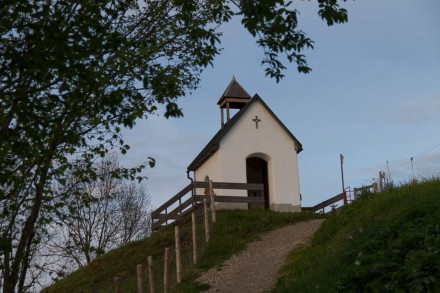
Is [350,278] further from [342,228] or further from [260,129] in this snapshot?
[260,129]

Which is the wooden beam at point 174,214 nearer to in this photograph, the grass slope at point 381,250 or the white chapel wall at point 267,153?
the white chapel wall at point 267,153

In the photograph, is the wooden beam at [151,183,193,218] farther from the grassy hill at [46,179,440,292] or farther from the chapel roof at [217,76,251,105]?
the chapel roof at [217,76,251,105]

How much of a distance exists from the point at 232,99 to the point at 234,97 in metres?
0.15

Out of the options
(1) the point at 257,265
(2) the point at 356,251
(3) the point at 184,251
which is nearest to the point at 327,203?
(3) the point at 184,251

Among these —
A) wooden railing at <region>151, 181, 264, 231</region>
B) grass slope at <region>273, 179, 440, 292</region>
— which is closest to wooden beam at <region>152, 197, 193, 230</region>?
wooden railing at <region>151, 181, 264, 231</region>

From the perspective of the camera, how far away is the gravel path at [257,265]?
16891mm

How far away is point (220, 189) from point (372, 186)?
7.48m

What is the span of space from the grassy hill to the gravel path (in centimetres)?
45

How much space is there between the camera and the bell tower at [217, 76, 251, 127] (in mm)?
34062

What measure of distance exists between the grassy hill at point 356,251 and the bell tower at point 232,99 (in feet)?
33.5

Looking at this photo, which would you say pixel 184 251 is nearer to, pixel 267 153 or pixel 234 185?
pixel 234 185

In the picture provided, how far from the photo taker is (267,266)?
18281 mm

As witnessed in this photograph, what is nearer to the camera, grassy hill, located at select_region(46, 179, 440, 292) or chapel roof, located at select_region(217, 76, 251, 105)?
grassy hill, located at select_region(46, 179, 440, 292)

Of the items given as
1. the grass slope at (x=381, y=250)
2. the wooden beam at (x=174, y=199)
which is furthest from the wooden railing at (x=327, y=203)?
the grass slope at (x=381, y=250)
